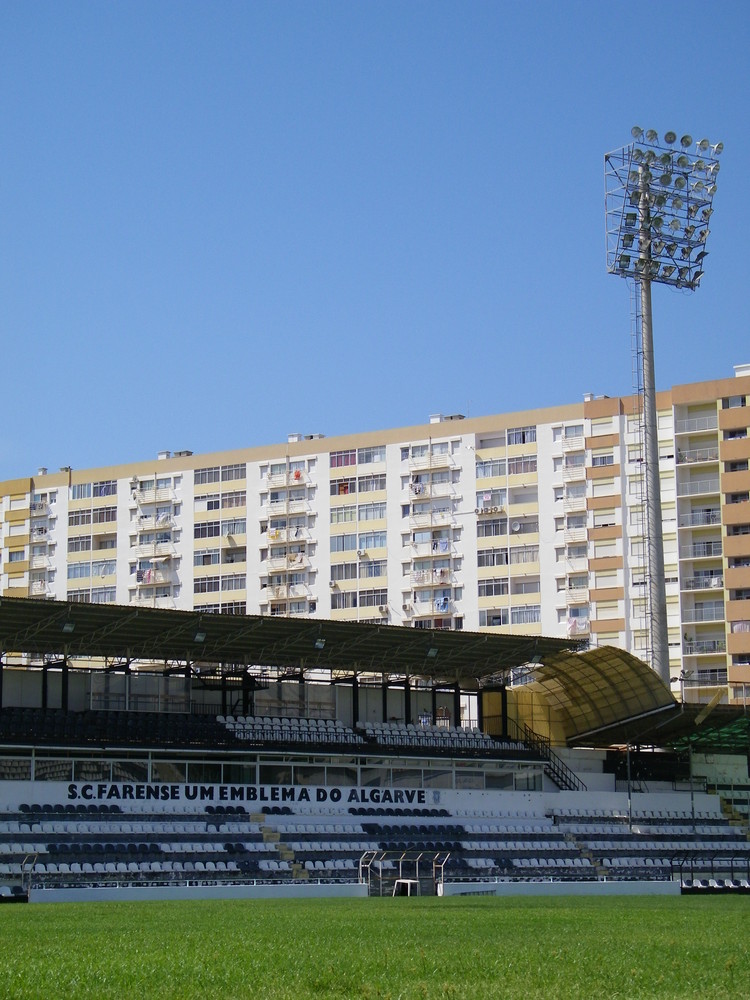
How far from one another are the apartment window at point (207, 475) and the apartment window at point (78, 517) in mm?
9321

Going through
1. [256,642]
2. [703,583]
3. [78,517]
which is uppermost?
[78,517]

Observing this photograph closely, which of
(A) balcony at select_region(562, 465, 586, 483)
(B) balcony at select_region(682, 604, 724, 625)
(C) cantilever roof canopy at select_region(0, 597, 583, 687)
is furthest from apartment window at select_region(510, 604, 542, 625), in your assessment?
(C) cantilever roof canopy at select_region(0, 597, 583, 687)

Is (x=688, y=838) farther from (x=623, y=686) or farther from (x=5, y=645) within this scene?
(x=5, y=645)

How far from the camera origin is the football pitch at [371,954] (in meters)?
15.8

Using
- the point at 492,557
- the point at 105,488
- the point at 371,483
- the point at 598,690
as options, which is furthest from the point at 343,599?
the point at 598,690

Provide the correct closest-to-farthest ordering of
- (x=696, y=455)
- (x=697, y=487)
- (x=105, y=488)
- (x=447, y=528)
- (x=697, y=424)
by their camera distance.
A: (x=697, y=487) < (x=697, y=424) < (x=696, y=455) < (x=447, y=528) < (x=105, y=488)

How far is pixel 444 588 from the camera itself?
100 m

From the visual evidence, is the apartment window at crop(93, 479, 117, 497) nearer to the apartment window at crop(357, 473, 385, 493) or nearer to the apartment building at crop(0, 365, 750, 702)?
the apartment building at crop(0, 365, 750, 702)

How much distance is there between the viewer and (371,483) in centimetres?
10312

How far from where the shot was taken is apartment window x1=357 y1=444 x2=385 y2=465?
10275 cm

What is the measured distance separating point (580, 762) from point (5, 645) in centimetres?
3018

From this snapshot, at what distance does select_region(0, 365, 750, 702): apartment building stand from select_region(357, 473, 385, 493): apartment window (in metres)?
0.10

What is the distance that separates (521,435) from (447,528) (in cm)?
811

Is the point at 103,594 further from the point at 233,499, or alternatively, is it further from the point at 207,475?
the point at 233,499
